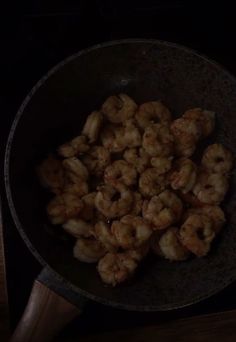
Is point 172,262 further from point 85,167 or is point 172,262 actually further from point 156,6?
point 156,6

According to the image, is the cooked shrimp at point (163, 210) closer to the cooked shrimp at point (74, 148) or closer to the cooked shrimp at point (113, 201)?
the cooked shrimp at point (113, 201)

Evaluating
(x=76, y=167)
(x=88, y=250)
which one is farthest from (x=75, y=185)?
(x=88, y=250)

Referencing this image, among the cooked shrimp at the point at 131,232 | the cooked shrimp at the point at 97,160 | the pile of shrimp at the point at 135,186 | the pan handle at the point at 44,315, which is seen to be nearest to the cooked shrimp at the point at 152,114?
the pile of shrimp at the point at 135,186

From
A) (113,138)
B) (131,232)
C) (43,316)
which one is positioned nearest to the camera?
(43,316)

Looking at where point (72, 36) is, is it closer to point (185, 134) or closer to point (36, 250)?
point (185, 134)

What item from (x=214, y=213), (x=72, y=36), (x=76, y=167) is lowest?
(x=214, y=213)

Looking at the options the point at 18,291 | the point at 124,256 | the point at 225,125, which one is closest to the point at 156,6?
the point at 225,125

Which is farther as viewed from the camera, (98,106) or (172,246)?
(98,106)

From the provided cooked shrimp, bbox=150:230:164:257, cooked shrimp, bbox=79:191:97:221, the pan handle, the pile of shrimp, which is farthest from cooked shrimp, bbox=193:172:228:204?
the pan handle
